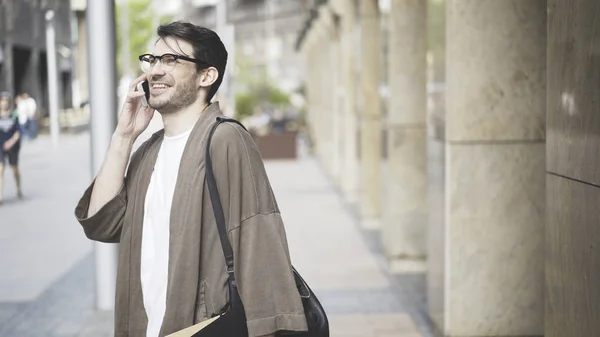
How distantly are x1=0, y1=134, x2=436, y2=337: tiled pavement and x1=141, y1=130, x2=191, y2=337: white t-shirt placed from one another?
4210 mm

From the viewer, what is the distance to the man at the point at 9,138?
7934 millimetres

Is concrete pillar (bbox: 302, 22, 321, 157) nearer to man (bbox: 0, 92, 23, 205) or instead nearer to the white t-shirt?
man (bbox: 0, 92, 23, 205)

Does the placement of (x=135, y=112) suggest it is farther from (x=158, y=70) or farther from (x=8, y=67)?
(x=8, y=67)

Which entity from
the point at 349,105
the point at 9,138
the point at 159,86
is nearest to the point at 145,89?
the point at 159,86

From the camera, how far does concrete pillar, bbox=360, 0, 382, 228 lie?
14.1 meters

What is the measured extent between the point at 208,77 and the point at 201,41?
0.40 ft

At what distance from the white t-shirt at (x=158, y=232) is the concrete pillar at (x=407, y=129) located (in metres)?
7.02

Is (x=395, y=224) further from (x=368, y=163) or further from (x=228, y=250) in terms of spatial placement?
(x=228, y=250)

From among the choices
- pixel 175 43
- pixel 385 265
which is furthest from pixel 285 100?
pixel 175 43

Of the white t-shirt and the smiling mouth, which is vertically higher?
the smiling mouth

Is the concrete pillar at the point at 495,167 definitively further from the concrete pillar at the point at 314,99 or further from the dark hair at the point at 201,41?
the concrete pillar at the point at 314,99

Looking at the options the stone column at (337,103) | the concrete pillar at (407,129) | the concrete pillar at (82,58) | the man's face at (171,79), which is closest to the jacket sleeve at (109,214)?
the man's face at (171,79)

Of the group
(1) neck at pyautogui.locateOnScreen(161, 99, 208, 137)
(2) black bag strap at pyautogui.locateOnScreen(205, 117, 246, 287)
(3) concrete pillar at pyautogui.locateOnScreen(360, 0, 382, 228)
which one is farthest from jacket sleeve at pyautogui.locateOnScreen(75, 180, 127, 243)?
(3) concrete pillar at pyautogui.locateOnScreen(360, 0, 382, 228)

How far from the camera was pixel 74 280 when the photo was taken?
970 centimetres
